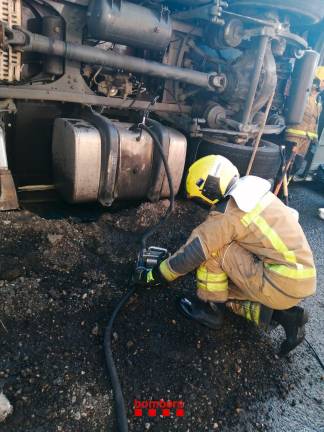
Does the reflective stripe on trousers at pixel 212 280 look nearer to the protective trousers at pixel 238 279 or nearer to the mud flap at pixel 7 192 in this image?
the protective trousers at pixel 238 279

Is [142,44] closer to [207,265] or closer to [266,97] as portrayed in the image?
[266,97]

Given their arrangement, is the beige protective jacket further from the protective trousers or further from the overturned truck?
the overturned truck

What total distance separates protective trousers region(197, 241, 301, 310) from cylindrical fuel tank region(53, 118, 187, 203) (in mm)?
1396

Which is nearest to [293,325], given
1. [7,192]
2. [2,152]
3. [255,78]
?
[7,192]

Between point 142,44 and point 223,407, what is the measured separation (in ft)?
10.3

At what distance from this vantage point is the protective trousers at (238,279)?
2105 millimetres

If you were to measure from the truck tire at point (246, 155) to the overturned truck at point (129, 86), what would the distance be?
0.01 metres

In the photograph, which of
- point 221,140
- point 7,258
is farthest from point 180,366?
point 221,140

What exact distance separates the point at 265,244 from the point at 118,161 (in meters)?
1.70

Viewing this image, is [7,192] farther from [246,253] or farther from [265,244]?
[265,244]

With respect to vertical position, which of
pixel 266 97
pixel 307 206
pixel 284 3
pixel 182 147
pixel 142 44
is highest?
pixel 284 3

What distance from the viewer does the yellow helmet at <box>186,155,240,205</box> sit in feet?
6.78

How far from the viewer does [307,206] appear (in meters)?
5.08

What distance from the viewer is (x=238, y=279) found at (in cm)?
222
